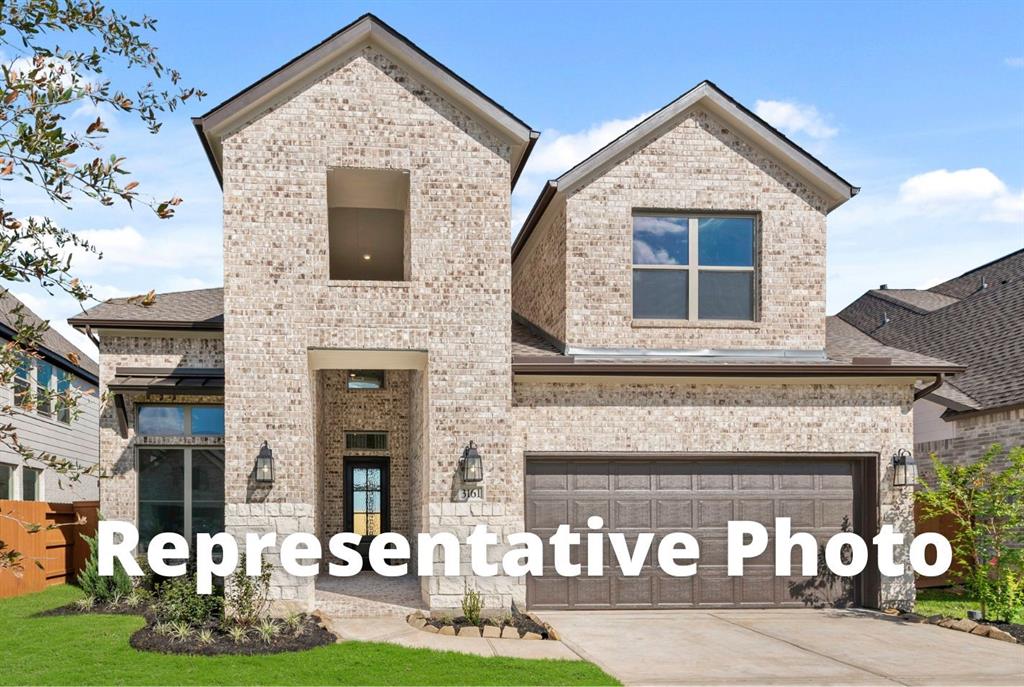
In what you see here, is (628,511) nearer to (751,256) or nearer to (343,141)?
(751,256)

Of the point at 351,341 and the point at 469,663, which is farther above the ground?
the point at 351,341

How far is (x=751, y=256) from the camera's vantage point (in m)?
14.5

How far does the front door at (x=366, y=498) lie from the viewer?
17359 mm

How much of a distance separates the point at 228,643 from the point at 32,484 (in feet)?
49.8

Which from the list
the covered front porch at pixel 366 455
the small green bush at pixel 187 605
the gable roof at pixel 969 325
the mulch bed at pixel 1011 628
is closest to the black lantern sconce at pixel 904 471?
the mulch bed at pixel 1011 628

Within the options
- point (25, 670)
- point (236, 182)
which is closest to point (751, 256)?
point (236, 182)

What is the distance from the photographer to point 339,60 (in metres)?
12.7

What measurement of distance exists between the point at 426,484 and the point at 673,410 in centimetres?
402

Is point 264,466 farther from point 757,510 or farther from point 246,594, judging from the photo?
point 757,510

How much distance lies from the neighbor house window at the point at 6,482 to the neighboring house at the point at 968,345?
2004 centimetres

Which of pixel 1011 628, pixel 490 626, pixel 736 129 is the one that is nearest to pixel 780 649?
pixel 490 626

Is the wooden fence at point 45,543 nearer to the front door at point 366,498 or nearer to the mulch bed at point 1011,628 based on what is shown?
the front door at point 366,498

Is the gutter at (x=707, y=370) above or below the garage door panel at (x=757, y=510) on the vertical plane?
above

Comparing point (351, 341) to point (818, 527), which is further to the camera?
point (818, 527)
